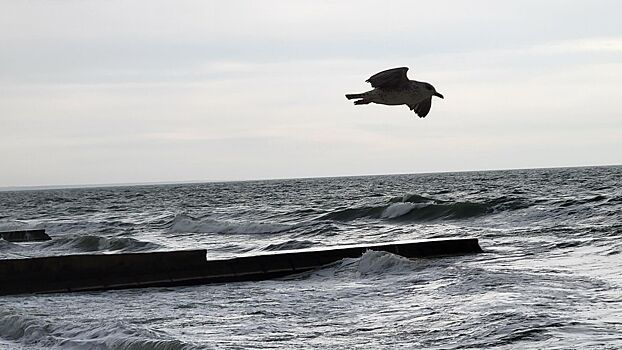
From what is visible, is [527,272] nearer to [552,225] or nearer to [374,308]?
[374,308]

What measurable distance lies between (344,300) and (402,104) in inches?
191

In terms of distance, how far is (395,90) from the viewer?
8.45 metres

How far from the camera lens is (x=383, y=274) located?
1560 centimetres

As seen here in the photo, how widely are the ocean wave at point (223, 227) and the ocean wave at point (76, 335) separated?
2089 cm

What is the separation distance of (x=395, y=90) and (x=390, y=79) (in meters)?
0.11

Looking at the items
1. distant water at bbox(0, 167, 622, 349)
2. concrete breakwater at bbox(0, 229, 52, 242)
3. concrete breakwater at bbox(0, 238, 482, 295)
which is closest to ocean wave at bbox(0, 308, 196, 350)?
distant water at bbox(0, 167, 622, 349)

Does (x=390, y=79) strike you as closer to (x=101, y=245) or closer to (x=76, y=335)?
(x=76, y=335)

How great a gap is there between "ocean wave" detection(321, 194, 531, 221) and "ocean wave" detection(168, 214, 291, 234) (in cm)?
346

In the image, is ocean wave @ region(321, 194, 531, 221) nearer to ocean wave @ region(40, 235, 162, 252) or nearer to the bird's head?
ocean wave @ region(40, 235, 162, 252)

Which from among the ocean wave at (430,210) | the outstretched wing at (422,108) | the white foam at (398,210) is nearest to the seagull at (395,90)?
the outstretched wing at (422,108)

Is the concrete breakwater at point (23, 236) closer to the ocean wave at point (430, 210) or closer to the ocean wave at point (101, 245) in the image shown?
the ocean wave at point (101, 245)

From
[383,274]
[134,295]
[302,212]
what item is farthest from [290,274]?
[302,212]

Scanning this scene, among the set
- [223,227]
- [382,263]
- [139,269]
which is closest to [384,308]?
[382,263]

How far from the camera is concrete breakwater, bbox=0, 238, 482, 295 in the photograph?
1426 cm
